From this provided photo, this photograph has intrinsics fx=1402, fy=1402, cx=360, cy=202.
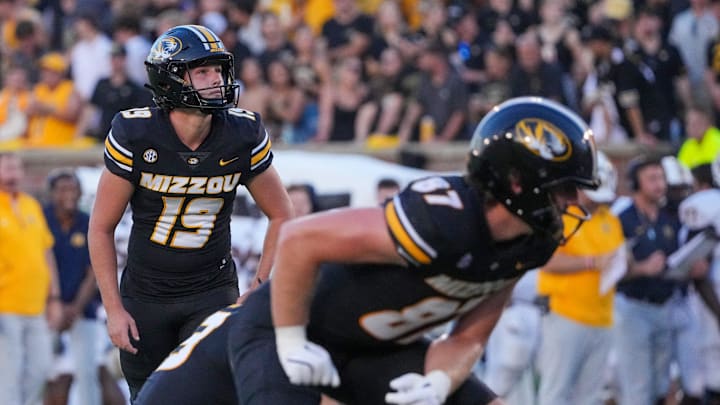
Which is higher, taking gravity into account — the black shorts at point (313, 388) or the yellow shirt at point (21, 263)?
the black shorts at point (313, 388)

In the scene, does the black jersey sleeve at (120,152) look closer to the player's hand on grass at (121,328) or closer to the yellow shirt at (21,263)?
the player's hand on grass at (121,328)

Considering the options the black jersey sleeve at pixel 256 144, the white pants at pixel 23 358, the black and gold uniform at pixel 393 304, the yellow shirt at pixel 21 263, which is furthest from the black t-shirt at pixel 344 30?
the black and gold uniform at pixel 393 304

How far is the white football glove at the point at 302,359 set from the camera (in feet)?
13.5

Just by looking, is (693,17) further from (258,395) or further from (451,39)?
(258,395)

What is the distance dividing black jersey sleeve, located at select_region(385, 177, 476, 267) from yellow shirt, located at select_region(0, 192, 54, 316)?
563cm

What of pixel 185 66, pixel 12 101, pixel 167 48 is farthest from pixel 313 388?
pixel 12 101

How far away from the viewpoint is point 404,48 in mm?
12211

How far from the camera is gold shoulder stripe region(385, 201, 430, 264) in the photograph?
13.1 ft

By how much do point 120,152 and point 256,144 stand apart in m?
0.55

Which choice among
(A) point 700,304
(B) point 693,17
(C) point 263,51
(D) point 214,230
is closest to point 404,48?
(C) point 263,51

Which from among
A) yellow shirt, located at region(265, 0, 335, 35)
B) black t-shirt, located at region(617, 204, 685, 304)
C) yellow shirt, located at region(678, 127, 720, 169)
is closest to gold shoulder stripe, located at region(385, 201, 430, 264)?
black t-shirt, located at region(617, 204, 685, 304)

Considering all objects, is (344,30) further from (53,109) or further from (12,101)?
(12,101)

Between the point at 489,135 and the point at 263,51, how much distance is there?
8.61m

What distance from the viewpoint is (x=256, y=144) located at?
5602 mm
